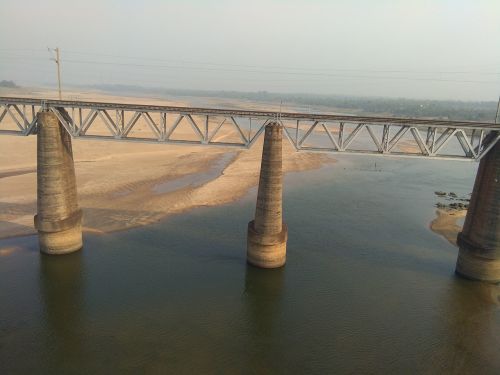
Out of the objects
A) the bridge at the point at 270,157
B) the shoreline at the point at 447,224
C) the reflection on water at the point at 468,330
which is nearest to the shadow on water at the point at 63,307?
the bridge at the point at 270,157

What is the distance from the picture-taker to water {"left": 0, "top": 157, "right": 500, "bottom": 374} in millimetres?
16547

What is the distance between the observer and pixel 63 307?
19.8m

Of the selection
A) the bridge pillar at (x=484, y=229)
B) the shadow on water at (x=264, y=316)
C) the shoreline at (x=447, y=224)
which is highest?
the bridge pillar at (x=484, y=229)

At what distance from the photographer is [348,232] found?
1189 inches

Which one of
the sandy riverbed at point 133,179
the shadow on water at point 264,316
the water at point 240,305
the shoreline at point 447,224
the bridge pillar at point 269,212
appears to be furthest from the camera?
the sandy riverbed at point 133,179

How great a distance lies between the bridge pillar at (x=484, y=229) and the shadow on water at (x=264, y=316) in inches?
455

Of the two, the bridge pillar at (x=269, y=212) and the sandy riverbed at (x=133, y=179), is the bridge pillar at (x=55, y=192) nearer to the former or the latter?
the sandy riverbed at (x=133, y=179)

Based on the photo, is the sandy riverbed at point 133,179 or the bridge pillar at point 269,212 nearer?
the bridge pillar at point 269,212

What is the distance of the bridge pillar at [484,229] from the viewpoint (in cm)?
2119

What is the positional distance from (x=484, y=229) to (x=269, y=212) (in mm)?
12640

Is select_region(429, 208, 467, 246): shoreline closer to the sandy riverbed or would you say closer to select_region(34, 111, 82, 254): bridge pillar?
the sandy riverbed

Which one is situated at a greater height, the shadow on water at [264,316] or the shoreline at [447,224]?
the shoreline at [447,224]

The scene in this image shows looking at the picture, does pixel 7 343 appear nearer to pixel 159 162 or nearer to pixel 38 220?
pixel 38 220

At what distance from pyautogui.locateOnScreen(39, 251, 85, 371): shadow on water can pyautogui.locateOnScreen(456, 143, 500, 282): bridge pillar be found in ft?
73.2
